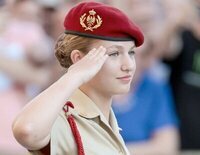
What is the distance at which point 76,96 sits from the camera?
8.39ft

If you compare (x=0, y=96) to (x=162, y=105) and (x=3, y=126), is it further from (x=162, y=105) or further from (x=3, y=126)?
(x=162, y=105)

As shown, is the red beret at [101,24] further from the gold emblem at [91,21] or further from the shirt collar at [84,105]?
the shirt collar at [84,105]

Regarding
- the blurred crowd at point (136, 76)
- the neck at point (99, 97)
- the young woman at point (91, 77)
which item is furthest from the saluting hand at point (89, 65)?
the blurred crowd at point (136, 76)

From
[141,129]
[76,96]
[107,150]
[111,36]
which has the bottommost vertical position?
[141,129]

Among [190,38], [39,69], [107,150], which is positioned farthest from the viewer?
[190,38]

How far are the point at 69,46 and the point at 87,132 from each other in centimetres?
26

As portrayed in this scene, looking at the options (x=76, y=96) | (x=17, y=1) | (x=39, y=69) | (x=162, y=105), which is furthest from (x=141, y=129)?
(x=76, y=96)

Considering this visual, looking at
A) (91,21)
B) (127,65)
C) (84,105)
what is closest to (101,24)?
(91,21)

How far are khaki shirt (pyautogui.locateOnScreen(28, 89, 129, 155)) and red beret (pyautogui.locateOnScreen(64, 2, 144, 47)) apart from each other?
0.62 feet

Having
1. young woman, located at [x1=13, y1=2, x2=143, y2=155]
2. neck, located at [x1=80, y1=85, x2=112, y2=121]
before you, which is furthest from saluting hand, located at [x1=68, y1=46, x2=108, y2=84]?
neck, located at [x1=80, y1=85, x2=112, y2=121]

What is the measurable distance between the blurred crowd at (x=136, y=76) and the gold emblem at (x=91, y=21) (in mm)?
1707

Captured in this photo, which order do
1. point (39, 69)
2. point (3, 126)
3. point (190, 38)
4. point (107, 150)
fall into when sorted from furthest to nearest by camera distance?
point (190, 38), point (39, 69), point (3, 126), point (107, 150)

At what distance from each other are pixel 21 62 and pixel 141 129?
0.71 m

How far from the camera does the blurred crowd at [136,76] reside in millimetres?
4336
